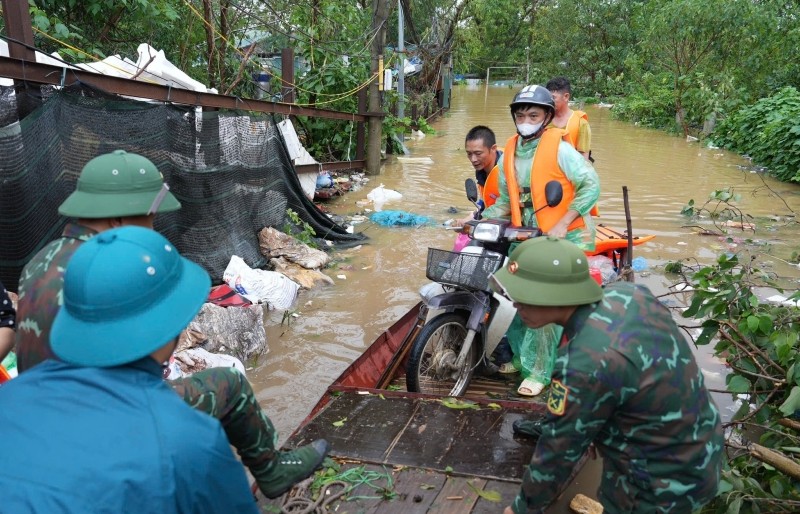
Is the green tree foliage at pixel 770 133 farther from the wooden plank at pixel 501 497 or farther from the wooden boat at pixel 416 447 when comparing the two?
the wooden plank at pixel 501 497

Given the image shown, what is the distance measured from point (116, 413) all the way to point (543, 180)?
335 cm

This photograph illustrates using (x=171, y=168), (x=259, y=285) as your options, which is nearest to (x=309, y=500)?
(x=259, y=285)

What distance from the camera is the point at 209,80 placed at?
960cm

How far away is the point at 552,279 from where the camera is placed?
6.77 feet

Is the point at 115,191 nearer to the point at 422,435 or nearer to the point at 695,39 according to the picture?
the point at 422,435

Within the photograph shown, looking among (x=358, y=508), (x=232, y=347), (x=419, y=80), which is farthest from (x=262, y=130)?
(x=419, y=80)

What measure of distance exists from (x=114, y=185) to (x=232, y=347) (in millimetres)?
2832

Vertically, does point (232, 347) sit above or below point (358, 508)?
below

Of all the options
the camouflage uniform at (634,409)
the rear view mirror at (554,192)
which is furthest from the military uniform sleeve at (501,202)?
the camouflage uniform at (634,409)

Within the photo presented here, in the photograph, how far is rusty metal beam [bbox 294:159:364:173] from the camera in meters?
9.51

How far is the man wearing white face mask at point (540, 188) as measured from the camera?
13.3 ft

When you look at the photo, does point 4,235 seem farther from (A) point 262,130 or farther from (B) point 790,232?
(B) point 790,232

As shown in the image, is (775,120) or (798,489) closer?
(798,489)

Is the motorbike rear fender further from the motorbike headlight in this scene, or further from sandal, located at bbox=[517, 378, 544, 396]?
sandal, located at bbox=[517, 378, 544, 396]
